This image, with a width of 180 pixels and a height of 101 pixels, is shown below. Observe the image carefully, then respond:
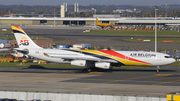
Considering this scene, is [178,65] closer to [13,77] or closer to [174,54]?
[174,54]

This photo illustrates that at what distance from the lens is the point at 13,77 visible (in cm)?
4134

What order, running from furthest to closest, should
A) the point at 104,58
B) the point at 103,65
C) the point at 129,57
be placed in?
1. the point at 104,58
2. the point at 129,57
3. the point at 103,65

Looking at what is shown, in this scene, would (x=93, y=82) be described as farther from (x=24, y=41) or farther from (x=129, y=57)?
(x=24, y=41)

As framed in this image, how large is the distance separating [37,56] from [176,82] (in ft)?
81.6

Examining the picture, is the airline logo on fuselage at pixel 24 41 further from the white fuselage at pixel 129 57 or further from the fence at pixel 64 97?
the fence at pixel 64 97

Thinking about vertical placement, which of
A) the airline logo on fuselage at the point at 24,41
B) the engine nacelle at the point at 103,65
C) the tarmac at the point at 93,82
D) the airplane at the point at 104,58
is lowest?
the tarmac at the point at 93,82

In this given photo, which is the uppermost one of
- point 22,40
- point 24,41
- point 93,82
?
point 22,40

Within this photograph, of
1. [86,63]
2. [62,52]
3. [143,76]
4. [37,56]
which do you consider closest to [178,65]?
[143,76]

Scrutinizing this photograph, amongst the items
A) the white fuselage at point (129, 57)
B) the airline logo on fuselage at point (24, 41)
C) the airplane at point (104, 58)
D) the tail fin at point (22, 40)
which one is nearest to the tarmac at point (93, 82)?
the airplane at point (104, 58)

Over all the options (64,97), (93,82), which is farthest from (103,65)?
(64,97)

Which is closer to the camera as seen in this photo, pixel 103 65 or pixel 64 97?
pixel 64 97

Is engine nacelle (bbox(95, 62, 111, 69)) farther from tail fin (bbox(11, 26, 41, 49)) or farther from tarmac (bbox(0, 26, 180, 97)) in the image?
tail fin (bbox(11, 26, 41, 49))

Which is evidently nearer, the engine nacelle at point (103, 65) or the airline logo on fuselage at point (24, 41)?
the engine nacelle at point (103, 65)

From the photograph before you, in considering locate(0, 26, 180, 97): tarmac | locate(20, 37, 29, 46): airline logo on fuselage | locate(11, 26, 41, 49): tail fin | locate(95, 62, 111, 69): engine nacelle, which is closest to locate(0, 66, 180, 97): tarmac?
locate(0, 26, 180, 97): tarmac
